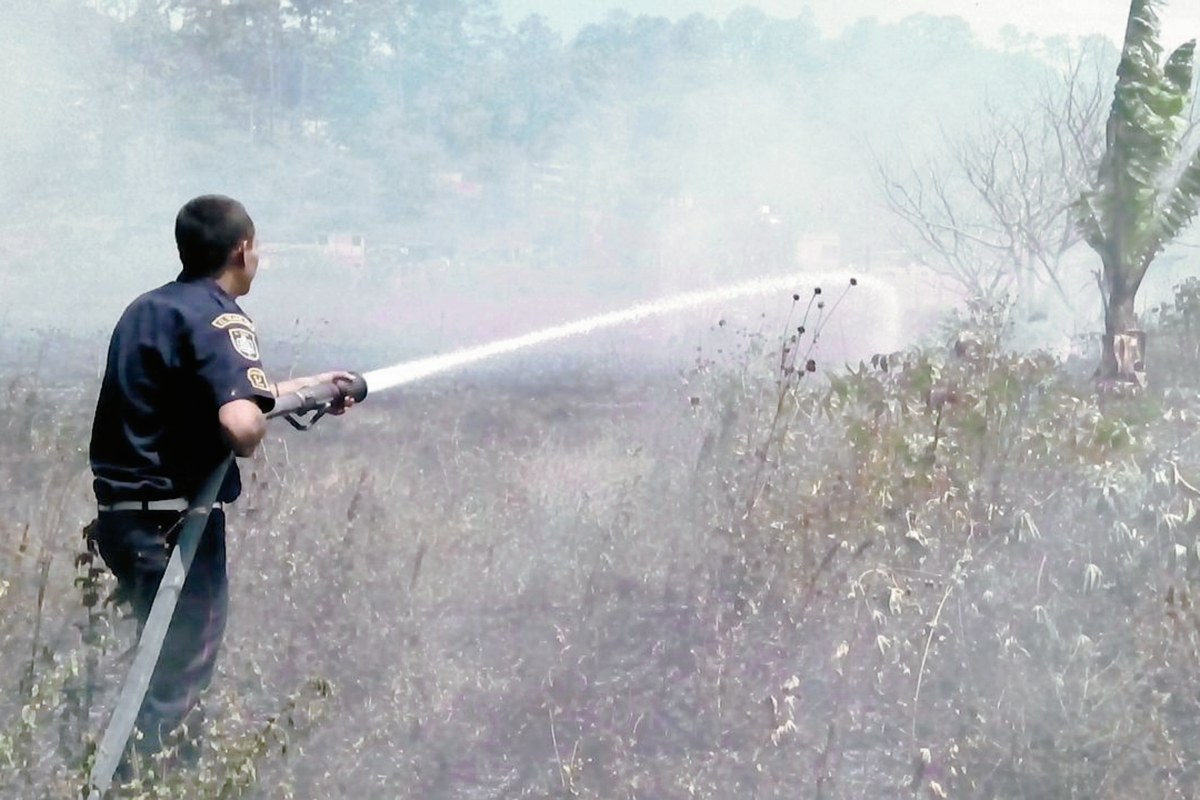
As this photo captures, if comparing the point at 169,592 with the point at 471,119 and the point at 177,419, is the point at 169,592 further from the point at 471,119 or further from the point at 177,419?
the point at 471,119

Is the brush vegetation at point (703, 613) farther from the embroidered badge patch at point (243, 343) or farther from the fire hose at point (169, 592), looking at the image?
the embroidered badge patch at point (243, 343)

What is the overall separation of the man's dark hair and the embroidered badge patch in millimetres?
221

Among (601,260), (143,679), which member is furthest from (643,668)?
(601,260)

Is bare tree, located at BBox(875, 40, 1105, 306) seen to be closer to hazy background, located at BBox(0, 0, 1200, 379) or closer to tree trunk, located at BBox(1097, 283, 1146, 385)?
hazy background, located at BBox(0, 0, 1200, 379)

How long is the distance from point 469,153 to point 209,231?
7225 mm

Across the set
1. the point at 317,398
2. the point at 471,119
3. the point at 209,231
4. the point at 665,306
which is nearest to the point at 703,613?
the point at 317,398

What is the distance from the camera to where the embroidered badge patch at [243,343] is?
8.55 ft

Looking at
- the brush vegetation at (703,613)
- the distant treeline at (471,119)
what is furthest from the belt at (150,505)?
the distant treeline at (471,119)

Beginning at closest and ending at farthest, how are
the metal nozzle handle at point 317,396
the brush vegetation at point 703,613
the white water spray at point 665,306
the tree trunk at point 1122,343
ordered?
the metal nozzle handle at point 317,396, the brush vegetation at point 703,613, the tree trunk at point 1122,343, the white water spray at point 665,306

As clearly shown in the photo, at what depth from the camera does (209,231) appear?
2.73m

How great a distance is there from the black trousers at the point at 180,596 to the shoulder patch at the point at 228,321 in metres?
0.49

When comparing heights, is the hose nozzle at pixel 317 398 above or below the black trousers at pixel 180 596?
above

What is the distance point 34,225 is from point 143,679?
809 centimetres

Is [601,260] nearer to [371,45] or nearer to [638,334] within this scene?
[638,334]
